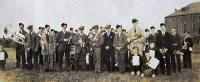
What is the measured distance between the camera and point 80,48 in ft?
19.4

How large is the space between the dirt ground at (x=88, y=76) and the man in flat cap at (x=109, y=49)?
1.10ft

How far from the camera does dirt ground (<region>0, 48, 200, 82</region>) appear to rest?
199 inches

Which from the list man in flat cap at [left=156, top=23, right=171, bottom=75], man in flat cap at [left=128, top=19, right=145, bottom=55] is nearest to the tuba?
→ man in flat cap at [left=128, top=19, right=145, bottom=55]

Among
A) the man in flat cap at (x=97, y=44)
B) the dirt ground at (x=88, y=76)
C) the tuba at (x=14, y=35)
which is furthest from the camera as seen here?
the tuba at (x=14, y=35)

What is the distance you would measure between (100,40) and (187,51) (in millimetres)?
1660

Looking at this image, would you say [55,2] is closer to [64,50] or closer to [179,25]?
[64,50]

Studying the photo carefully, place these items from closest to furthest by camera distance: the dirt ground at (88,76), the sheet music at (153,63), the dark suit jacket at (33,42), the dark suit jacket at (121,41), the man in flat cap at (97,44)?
1. the dirt ground at (88,76)
2. the sheet music at (153,63)
3. the dark suit jacket at (121,41)
4. the man in flat cap at (97,44)
5. the dark suit jacket at (33,42)

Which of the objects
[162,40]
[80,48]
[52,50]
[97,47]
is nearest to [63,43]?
[52,50]

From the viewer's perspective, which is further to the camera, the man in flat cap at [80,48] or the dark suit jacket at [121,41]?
the man in flat cap at [80,48]

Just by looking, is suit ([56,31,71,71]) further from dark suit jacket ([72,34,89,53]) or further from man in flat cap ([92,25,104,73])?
man in flat cap ([92,25,104,73])

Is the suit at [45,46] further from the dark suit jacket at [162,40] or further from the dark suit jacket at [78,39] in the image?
the dark suit jacket at [162,40]

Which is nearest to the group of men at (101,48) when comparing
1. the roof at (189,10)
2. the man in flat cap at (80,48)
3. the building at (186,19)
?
the man in flat cap at (80,48)

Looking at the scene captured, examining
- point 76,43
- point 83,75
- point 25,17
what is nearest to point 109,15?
point 76,43

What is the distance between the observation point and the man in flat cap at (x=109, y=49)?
18.7ft
